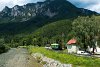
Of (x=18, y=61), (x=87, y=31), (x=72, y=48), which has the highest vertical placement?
(x=87, y=31)

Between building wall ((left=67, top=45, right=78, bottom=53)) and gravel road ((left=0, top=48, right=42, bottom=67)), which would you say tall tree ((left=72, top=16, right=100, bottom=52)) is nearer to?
gravel road ((left=0, top=48, right=42, bottom=67))

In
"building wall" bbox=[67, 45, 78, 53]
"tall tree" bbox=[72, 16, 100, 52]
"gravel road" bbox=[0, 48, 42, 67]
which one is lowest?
"gravel road" bbox=[0, 48, 42, 67]

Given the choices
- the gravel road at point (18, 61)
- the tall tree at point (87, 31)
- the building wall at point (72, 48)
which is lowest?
the gravel road at point (18, 61)

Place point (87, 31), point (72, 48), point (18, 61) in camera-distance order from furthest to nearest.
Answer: point (72, 48) → point (18, 61) → point (87, 31)

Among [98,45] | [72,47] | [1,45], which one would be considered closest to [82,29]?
[98,45]

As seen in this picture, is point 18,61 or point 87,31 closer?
point 87,31

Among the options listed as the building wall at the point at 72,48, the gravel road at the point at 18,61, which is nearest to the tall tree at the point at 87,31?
the gravel road at the point at 18,61

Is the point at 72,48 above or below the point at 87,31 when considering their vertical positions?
below

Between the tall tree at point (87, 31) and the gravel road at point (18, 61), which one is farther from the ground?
the tall tree at point (87, 31)

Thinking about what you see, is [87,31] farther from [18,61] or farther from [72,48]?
[72,48]

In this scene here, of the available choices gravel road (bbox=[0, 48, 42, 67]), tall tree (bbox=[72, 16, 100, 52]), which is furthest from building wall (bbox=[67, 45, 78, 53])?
tall tree (bbox=[72, 16, 100, 52])

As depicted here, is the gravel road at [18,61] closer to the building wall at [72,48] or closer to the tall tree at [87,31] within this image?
the tall tree at [87,31]

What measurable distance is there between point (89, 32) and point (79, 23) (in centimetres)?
580

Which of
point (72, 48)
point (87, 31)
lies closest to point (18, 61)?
point (87, 31)
